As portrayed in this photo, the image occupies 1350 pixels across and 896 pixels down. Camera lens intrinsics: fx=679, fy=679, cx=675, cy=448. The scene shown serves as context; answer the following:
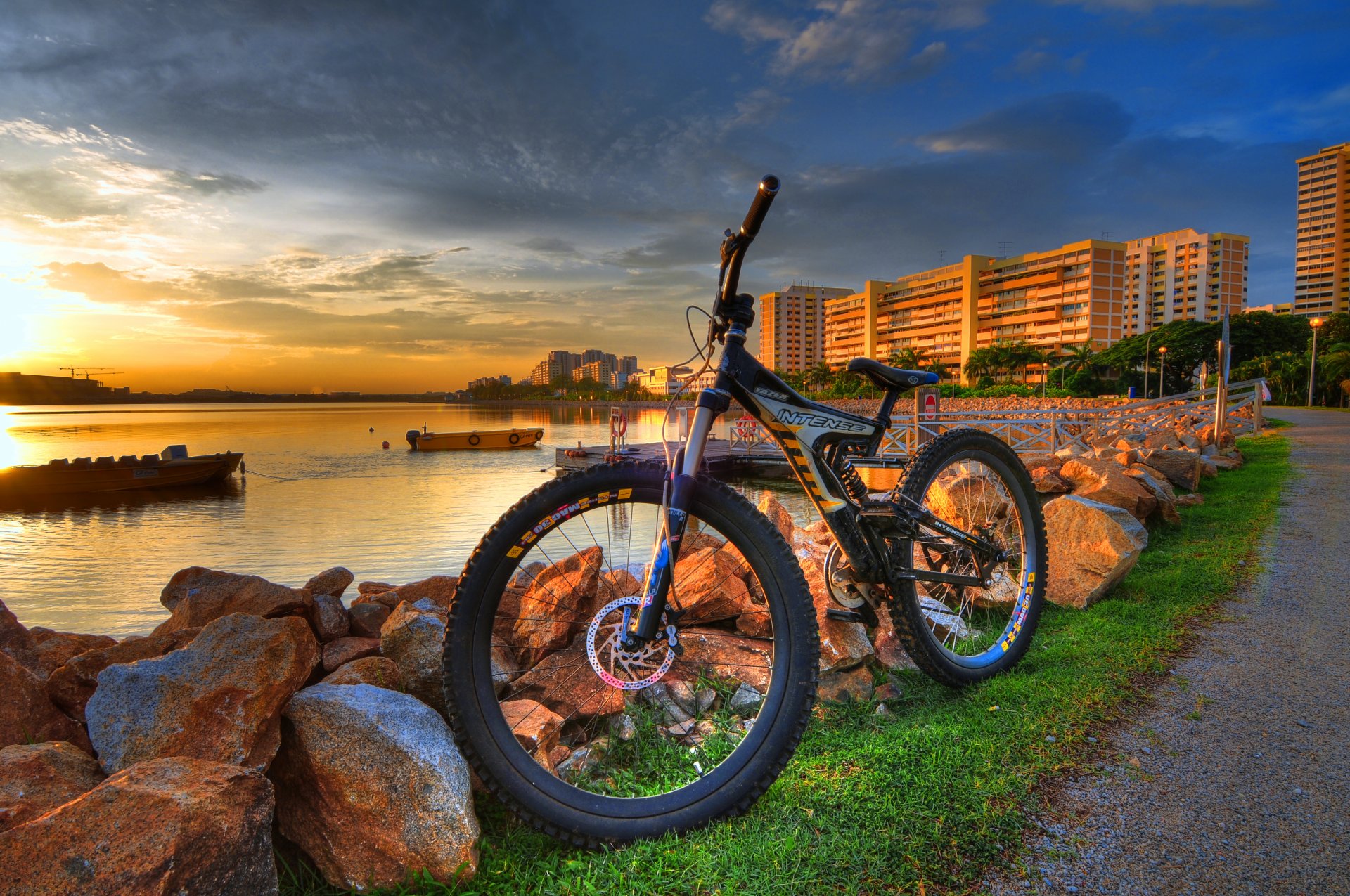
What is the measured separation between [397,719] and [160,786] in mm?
622

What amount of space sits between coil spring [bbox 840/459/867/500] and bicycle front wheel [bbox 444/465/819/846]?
2.09ft

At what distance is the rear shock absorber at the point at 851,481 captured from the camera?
2.96 m

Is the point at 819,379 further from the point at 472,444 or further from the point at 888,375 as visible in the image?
the point at 888,375

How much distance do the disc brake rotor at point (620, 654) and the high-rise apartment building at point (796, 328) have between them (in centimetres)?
16975

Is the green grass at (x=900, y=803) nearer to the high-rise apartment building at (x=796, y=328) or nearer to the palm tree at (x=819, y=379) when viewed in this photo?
the palm tree at (x=819, y=379)

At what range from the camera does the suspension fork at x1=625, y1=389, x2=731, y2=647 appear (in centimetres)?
228

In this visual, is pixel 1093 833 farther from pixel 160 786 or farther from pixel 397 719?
pixel 160 786

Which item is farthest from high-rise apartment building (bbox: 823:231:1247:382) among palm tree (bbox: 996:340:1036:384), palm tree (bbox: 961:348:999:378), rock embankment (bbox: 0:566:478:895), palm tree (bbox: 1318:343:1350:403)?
rock embankment (bbox: 0:566:478:895)

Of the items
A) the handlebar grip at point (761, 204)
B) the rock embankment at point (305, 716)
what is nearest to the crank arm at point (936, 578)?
the rock embankment at point (305, 716)

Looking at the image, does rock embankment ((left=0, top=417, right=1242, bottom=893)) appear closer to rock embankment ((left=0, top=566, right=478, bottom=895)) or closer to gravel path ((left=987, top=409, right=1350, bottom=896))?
rock embankment ((left=0, top=566, right=478, bottom=895))

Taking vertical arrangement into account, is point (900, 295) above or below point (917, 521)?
above

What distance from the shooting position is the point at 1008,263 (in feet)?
380

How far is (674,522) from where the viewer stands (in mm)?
2295

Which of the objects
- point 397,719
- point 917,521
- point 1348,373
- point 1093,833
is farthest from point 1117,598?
point 1348,373
